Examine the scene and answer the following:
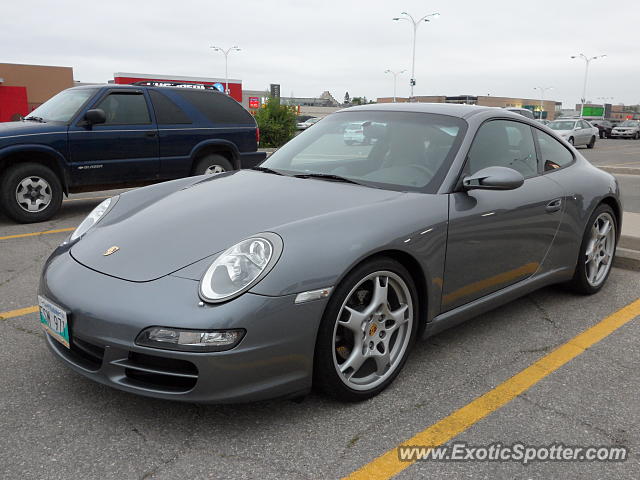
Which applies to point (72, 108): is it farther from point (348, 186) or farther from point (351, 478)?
point (351, 478)

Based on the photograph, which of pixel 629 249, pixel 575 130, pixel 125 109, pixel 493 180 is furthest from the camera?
pixel 575 130

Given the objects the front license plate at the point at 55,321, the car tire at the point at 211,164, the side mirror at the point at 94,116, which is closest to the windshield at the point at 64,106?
the side mirror at the point at 94,116

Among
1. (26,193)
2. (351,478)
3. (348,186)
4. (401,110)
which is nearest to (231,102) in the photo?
(26,193)

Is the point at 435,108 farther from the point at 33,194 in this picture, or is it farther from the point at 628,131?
the point at 628,131

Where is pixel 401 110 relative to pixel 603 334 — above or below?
above

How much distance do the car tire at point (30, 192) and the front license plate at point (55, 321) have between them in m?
4.81

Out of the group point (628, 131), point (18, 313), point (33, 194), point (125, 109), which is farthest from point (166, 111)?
point (628, 131)

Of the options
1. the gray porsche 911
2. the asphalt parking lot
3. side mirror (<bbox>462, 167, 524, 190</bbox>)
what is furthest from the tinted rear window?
side mirror (<bbox>462, 167, 524, 190</bbox>)

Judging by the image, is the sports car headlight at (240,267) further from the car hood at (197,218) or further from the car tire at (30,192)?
the car tire at (30,192)

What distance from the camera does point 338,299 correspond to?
8.16 ft

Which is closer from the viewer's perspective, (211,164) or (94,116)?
(94,116)

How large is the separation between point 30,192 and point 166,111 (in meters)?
2.13

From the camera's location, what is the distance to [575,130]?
2577 centimetres

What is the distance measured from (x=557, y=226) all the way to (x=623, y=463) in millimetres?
1827
